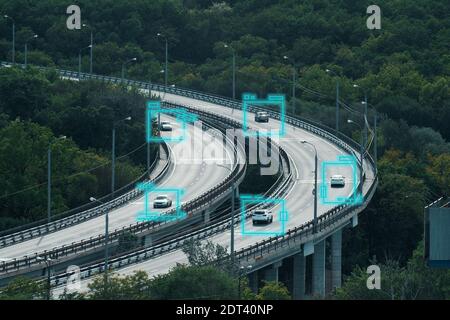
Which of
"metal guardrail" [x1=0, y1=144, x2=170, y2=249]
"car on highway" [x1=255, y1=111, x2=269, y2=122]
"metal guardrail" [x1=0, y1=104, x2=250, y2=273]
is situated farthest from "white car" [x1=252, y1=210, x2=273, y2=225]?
"car on highway" [x1=255, y1=111, x2=269, y2=122]

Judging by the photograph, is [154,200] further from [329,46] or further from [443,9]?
[443,9]

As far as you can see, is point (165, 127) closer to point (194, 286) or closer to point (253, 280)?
point (253, 280)

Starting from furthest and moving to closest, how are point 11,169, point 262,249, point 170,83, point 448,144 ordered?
point 170,83, point 448,144, point 11,169, point 262,249

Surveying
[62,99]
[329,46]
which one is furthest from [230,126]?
[329,46]

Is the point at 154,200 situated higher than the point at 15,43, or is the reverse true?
the point at 15,43

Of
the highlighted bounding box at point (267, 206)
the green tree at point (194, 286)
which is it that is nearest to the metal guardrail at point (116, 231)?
the highlighted bounding box at point (267, 206)

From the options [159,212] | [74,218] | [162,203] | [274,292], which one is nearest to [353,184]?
[162,203]

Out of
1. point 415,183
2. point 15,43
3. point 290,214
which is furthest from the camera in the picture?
point 15,43

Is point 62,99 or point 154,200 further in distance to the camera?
point 62,99

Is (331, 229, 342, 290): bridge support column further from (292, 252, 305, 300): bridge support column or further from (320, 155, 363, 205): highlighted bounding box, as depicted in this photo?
(292, 252, 305, 300): bridge support column
